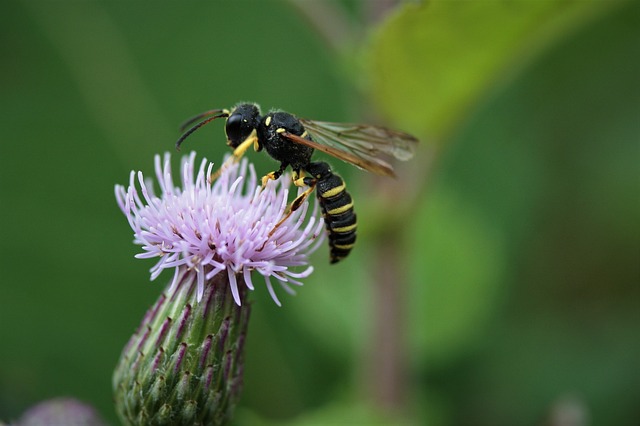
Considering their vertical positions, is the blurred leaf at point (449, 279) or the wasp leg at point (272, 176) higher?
the wasp leg at point (272, 176)

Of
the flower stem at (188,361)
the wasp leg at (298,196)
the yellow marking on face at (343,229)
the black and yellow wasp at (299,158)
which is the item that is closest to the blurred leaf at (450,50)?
the black and yellow wasp at (299,158)

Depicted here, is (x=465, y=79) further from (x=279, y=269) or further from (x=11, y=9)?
(x=11, y=9)

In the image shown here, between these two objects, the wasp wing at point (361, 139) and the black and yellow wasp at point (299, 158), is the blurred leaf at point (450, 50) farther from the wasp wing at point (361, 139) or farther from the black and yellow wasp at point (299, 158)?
the black and yellow wasp at point (299, 158)

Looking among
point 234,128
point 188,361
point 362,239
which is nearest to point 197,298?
point 188,361

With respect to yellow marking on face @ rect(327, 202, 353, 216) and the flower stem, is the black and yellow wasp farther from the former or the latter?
the flower stem

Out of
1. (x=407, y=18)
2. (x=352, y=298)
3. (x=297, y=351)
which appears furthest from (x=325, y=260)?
(x=407, y=18)

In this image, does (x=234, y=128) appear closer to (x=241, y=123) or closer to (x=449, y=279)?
(x=241, y=123)
